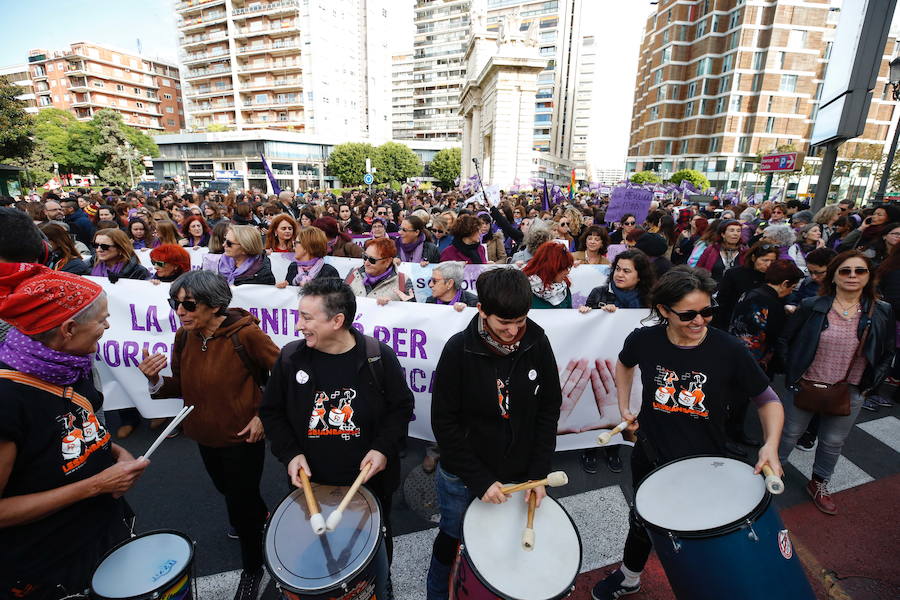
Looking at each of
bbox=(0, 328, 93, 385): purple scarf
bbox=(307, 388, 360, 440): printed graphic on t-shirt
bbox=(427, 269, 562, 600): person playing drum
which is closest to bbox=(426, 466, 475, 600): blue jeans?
bbox=(427, 269, 562, 600): person playing drum

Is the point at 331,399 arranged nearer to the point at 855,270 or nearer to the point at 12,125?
the point at 855,270

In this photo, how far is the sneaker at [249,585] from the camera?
2.48 meters

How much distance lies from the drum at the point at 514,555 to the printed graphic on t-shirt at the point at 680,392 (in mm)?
862

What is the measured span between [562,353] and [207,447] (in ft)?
8.71

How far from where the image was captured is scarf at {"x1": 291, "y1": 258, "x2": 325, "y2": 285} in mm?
4605

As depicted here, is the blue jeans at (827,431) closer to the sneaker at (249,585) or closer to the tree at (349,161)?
the sneaker at (249,585)

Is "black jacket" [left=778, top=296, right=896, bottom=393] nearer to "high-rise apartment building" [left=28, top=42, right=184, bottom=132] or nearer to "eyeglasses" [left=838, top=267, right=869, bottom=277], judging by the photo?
"eyeglasses" [left=838, top=267, right=869, bottom=277]

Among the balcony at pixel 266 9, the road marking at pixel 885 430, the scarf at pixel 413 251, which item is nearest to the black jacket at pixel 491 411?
the scarf at pixel 413 251

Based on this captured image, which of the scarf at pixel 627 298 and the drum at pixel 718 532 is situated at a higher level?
the scarf at pixel 627 298

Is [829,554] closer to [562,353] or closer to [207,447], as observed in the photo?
[562,353]

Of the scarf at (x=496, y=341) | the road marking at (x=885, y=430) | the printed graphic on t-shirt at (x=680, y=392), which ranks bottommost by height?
the road marking at (x=885, y=430)

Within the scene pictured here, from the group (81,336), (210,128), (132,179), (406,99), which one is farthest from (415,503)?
(406,99)

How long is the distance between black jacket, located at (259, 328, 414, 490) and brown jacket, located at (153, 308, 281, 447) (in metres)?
0.31

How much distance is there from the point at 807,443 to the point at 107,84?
9970 centimetres
